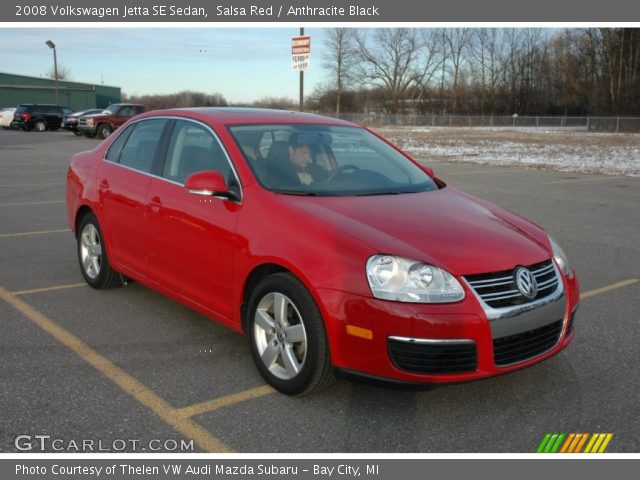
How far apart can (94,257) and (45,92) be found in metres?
76.9

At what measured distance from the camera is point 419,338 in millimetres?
3307

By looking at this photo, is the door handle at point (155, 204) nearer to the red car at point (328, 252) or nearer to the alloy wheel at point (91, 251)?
the red car at point (328, 252)

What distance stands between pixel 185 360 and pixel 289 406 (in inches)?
38.0

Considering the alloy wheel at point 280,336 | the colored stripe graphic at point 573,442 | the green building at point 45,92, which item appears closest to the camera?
the colored stripe graphic at point 573,442

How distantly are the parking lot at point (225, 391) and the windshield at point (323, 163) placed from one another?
1.22 meters

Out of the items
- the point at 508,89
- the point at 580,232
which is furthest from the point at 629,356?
the point at 508,89

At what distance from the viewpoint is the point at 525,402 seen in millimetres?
3758

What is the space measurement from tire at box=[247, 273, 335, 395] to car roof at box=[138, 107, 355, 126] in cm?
145

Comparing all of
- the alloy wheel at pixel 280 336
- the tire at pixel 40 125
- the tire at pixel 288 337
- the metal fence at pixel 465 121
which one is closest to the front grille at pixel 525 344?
the tire at pixel 288 337

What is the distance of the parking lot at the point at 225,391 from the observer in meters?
3.33

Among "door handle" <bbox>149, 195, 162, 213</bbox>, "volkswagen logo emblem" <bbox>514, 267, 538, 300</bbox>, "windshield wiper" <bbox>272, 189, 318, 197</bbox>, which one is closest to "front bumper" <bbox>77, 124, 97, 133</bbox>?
"door handle" <bbox>149, 195, 162, 213</bbox>

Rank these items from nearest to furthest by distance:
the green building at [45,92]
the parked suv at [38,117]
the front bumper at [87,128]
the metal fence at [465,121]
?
1. the front bumper at [87,128]
2. the parked suv at [38,117]
3. the green building at [45,92]
4. the metal fence at [465,121]

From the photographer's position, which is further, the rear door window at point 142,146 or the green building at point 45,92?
the green building at point 45,92

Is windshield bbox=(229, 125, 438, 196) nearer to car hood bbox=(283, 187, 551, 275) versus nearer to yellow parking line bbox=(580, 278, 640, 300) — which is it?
car hood bbox=(283, 187, 551, 275)
